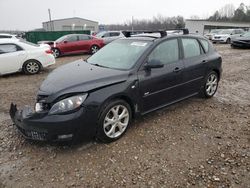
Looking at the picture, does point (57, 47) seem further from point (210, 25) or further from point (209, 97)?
point (210, 25)

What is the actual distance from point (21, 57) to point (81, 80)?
5.50 metres

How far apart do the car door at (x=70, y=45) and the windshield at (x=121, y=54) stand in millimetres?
9439

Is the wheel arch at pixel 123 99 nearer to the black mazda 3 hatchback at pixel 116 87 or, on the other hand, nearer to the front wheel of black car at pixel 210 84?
the black mazda 3 hatchback at pixel 116 87

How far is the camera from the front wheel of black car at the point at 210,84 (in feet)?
16.4

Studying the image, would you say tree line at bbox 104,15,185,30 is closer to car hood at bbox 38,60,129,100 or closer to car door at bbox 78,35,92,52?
car door at bbox 78,35,92,52

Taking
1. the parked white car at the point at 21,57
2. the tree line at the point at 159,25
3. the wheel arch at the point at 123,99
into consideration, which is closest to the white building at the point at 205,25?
the tree line at the point at 159,25

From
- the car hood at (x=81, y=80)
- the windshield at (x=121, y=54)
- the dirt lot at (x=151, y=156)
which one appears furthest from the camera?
the windshield at (x=121, y=54)

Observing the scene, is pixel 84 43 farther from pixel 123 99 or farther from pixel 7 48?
pixel 123 99

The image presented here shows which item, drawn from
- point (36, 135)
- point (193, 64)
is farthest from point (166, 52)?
point (36, 135)

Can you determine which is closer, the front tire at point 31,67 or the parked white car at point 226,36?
the front tire at point 31,67

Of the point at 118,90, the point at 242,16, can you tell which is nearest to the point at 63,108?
the point at 118,90

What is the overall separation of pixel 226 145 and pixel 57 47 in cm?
→ 1169

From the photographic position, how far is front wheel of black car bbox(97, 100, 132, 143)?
10.5ft

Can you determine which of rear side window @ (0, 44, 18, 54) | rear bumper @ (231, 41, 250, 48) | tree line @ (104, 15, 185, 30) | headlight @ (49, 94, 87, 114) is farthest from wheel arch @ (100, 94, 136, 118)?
tree line @ (104, 15, 185, 30)
